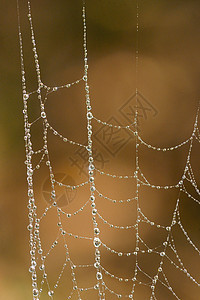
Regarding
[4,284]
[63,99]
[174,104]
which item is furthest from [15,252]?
[174,104]

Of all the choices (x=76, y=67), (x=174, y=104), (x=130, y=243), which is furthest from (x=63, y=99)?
(x=130, y=243)

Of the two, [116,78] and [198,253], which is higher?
[116,78]

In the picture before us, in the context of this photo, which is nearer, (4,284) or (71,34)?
(71,34)

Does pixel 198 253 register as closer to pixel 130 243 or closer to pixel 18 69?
pixel 130 243

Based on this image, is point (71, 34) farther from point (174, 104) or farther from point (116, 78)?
point (174, 104)

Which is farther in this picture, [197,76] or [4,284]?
[4,284]

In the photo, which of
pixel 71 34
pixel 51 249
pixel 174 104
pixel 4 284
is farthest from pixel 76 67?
pixel 4 284

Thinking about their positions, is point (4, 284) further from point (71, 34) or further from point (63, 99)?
point (71, 34)

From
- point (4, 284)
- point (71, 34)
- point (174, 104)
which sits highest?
point (71, 34)

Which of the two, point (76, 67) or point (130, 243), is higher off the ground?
point (76, 67)
